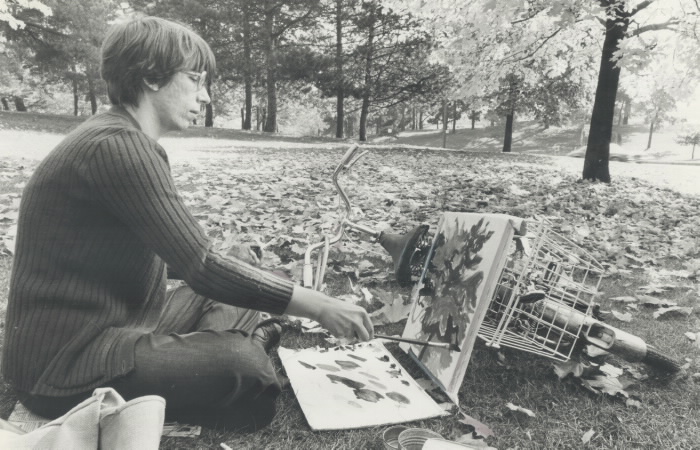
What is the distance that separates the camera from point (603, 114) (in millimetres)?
9289

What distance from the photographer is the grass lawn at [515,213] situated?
1.99 m

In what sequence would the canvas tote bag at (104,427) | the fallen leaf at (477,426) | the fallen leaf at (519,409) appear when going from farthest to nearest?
the fallen leaf at (519,409) < the fallen leaf at (477,426) < the canvas tote bag at (104,427)

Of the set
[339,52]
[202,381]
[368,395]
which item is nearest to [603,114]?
[368,395]

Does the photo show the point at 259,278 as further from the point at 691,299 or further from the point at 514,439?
the point at 691,299

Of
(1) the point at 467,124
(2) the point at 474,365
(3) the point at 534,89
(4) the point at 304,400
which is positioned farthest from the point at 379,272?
(1) the point at 467,124

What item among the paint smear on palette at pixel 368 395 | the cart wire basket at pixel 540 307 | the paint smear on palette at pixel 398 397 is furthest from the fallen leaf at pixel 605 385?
the paint smear on palette at pixel 368 395

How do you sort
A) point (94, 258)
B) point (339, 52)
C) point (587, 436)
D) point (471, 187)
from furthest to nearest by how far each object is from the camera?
point (339, 52)
point (471, 187)
point (587, 436)
point (94, 258)

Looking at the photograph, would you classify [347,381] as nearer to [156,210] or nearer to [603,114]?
[156,210]

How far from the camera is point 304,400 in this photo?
2.12m

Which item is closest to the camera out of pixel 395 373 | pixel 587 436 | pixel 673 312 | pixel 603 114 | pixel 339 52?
pixel 587 436

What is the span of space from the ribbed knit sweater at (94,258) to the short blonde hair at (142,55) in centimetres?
13

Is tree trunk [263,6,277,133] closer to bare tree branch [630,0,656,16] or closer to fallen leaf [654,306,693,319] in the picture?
bare tree branch [630,0,656,16]

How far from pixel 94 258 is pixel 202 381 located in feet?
1.75

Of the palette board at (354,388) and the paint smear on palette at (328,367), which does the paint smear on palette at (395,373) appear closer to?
the palette board at (354,388)
